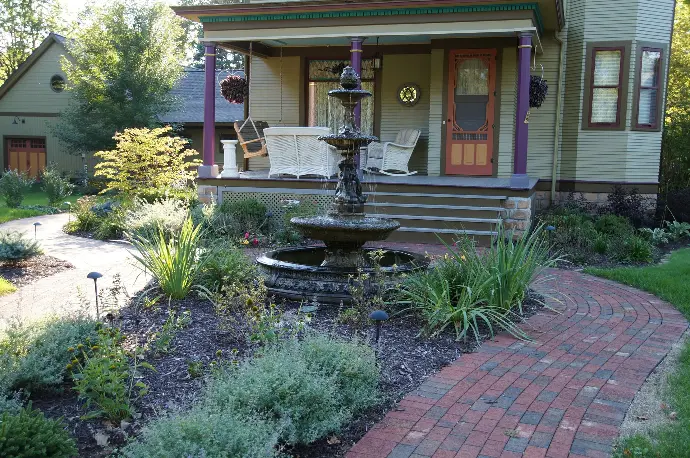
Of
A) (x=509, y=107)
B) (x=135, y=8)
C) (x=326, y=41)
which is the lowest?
(x=509, y=107)

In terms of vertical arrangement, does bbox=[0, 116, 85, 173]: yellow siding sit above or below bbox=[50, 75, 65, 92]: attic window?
below

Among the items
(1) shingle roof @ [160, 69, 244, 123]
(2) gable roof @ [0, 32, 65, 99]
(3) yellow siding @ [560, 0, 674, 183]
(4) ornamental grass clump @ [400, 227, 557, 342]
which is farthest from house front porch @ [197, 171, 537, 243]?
(2) gable roof @ [0, 32, 65, 99]

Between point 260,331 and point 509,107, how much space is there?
370 inches

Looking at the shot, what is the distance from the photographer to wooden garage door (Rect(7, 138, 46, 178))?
2522 centimetres

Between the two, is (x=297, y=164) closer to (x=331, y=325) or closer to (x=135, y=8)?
(x=331, y=325)

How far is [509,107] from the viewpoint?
12586 mm

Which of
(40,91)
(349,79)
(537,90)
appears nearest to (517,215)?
(537,90)

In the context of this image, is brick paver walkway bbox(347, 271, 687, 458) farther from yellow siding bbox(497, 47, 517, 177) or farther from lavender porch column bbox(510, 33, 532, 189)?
yellow siding bbox(497, 47, 517, 177)

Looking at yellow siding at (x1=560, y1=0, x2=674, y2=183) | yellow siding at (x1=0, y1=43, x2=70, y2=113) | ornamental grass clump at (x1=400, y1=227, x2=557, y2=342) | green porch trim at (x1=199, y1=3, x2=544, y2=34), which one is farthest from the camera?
yellow siding at (x1=0, y1=43, x2=70, y2=113)

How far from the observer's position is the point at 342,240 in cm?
636

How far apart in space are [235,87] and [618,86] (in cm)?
799

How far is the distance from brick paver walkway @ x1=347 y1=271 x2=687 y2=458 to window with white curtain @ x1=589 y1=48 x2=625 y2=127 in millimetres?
7221

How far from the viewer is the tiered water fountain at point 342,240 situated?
5.94m

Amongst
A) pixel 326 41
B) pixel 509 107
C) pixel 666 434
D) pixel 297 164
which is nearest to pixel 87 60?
pixel 326 41
